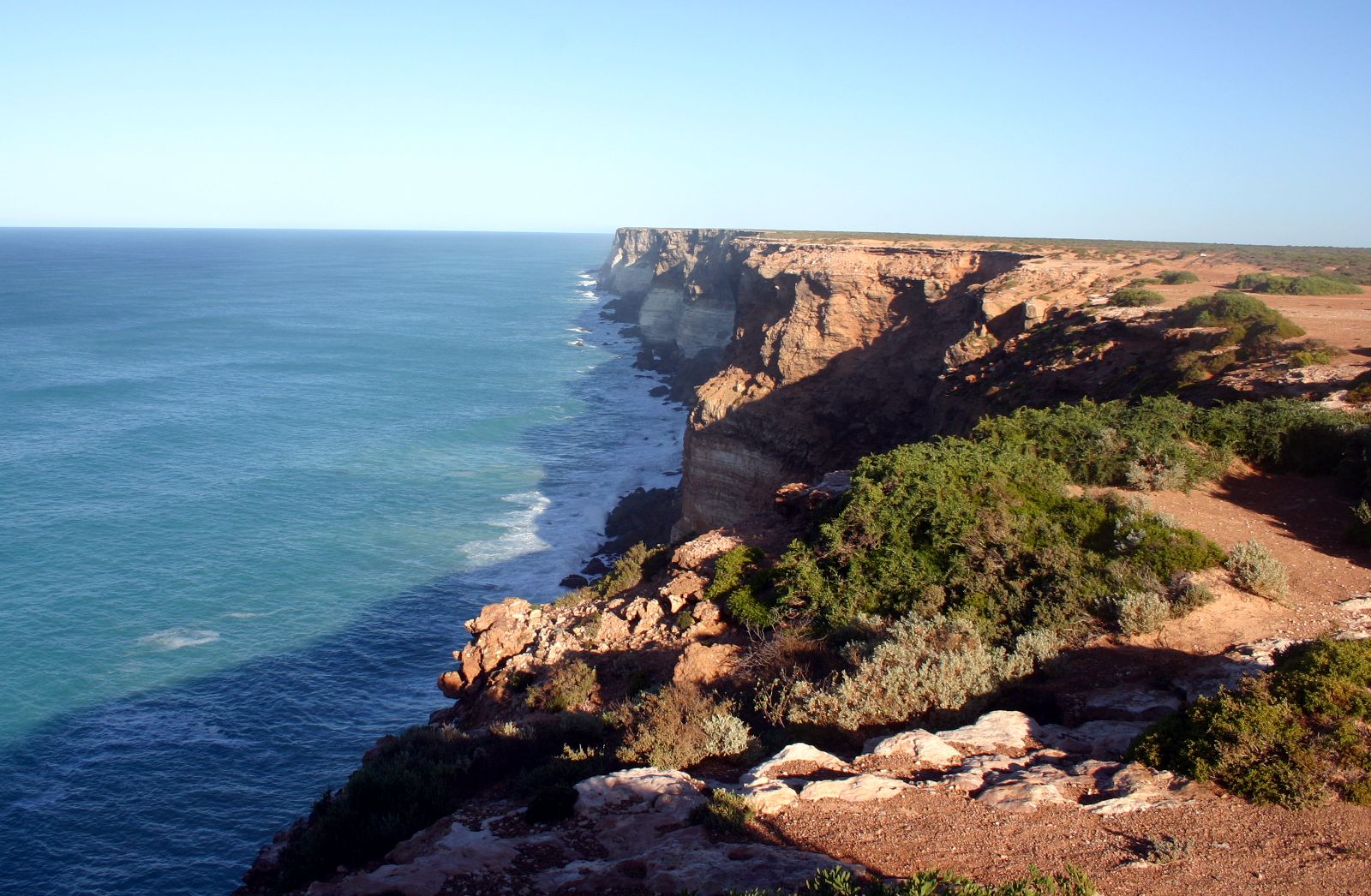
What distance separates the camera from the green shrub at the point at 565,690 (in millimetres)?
12305

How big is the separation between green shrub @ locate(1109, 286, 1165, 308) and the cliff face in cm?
269

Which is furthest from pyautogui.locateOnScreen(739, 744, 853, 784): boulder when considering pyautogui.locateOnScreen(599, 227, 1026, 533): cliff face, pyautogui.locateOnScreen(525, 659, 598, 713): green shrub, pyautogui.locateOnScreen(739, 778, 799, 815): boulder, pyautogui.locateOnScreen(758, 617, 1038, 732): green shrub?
pyautogui.locateOnScreen(599, 227, 1026, 533): cliff face

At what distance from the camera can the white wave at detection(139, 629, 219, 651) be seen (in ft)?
83.6

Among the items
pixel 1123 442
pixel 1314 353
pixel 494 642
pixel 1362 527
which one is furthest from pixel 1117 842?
pixel 1314 353

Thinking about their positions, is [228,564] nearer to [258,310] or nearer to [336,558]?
[336,558]

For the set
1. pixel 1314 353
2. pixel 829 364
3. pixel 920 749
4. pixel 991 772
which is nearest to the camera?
pixel 991 772

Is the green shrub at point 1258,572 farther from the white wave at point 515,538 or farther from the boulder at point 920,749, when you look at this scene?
the white wave at point 515,538

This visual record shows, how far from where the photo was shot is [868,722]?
30.3 feet

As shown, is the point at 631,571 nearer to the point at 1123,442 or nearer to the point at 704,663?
the point at 704,663

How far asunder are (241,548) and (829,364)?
73.9 feet

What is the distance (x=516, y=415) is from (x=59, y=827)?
37.1 m

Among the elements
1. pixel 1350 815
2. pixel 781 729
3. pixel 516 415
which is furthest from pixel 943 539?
pixel 516 415

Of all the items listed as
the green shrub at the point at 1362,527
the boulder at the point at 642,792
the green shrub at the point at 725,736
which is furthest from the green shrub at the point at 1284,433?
the boulder at the point at 642,792

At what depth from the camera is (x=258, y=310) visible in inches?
3607
